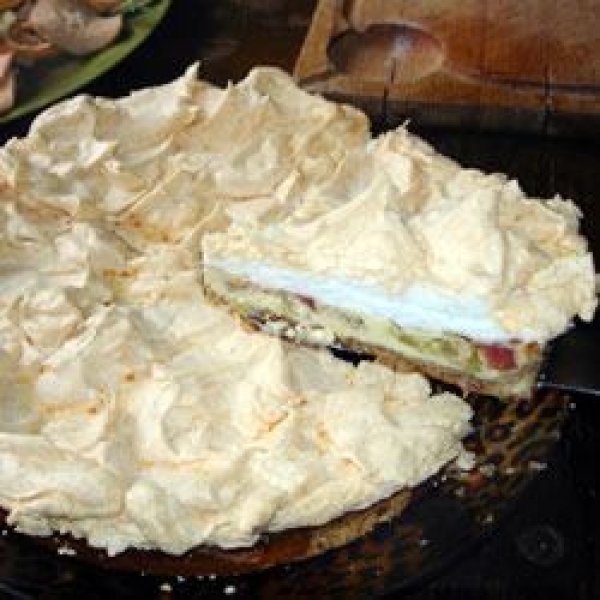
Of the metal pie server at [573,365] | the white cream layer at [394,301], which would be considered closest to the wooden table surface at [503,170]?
the metal pie server at [573,365]

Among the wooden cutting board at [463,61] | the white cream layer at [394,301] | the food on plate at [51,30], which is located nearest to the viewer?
the white cream layer at [394,301]

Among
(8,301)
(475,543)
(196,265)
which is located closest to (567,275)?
(475,543)

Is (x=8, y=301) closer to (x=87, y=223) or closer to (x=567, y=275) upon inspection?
(x=87, y=223)

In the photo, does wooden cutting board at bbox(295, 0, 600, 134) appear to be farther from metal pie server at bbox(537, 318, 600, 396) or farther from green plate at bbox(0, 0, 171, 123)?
metal pie server at bbox(537, 318, 600, 396)

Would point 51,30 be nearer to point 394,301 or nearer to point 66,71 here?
point 66,71

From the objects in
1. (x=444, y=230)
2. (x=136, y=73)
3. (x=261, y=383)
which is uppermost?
(x=444, y=230)

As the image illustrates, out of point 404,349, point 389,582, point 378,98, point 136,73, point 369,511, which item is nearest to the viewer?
point 389,582

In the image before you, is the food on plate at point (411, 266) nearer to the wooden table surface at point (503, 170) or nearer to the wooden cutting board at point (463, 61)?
the wooden table surface at point (503, 170)
